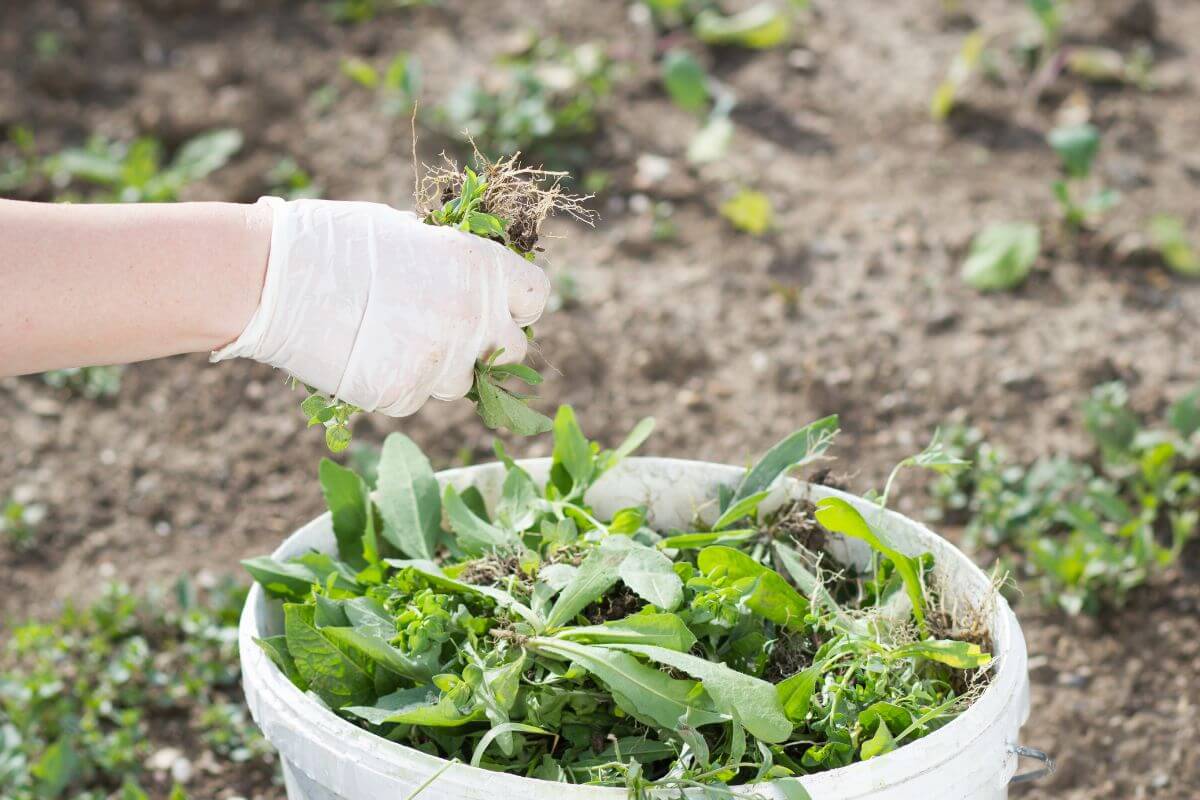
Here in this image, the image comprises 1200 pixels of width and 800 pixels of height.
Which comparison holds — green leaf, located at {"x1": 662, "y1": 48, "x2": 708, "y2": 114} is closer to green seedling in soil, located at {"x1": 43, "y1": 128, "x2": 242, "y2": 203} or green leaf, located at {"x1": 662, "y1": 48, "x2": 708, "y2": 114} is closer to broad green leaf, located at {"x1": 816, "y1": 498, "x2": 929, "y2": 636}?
green seedling in soil, located at {"x1": 43, "y1": 128, "x2": 242, "y2": 203}

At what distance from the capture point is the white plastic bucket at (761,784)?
1.02 meters

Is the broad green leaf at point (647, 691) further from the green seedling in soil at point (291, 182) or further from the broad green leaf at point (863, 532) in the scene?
the green seedling in soil at point (291, 182)

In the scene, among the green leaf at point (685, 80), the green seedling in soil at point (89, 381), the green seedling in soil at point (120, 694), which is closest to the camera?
the green seedling in soil at point (120, 694)

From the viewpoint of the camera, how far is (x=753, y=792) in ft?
3.31

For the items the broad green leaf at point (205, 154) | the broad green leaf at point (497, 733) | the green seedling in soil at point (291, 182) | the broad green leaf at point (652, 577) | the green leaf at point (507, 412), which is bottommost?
the green seedling in soil at point (291, 182)

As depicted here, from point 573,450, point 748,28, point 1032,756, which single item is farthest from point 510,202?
point 748,28

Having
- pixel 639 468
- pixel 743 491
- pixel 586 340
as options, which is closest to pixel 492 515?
pixel 639 468

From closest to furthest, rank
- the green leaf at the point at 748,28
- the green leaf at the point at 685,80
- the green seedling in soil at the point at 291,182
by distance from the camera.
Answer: the green seedling in soil at the point at 291,182, the green leaf at the point at 685,80, the green leaf at the point at 748,28

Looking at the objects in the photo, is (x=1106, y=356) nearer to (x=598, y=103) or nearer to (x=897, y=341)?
(x=897, y=341)

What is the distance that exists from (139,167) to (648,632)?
7.84 ft

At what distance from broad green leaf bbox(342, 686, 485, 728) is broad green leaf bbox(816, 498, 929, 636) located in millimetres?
395

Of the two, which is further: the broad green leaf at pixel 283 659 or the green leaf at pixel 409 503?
the green leaf at pixel 409 503

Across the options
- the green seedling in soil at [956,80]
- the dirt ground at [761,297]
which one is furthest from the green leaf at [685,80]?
the green seedling in soil at [956,80]

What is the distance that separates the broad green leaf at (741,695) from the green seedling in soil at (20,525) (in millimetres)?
1620
